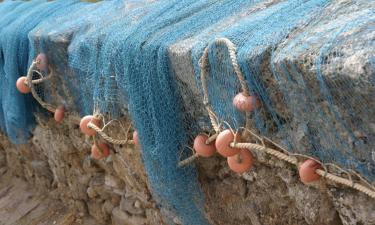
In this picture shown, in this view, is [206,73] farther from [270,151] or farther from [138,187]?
[138,187]

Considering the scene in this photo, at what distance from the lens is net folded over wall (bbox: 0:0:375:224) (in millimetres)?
1611

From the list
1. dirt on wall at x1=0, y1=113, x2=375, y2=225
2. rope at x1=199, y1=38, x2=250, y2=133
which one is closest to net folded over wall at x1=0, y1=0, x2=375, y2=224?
rope at x1=199, y1=38, x2=250, y2=133

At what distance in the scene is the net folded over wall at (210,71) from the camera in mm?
1611

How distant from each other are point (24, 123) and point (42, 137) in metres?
0.28

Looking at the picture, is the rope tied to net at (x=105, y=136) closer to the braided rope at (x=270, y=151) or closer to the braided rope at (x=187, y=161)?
the braided rope at (x=187, y=161)

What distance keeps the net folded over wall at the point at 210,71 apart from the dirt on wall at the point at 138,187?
0.51 ft

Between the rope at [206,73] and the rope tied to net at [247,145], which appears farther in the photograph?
the rope at [206,73]

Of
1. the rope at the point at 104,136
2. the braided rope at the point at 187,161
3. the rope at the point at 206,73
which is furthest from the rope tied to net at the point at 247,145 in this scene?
the rope at the point at 104,136

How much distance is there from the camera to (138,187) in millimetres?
3340

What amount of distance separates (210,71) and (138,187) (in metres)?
1.47

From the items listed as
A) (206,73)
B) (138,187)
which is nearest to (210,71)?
(206,73)

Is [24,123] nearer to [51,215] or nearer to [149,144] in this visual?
[51,215]

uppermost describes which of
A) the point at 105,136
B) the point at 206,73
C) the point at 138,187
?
the point at 206,73

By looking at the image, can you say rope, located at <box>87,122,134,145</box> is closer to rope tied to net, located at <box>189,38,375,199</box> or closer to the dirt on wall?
the dirt on wall
